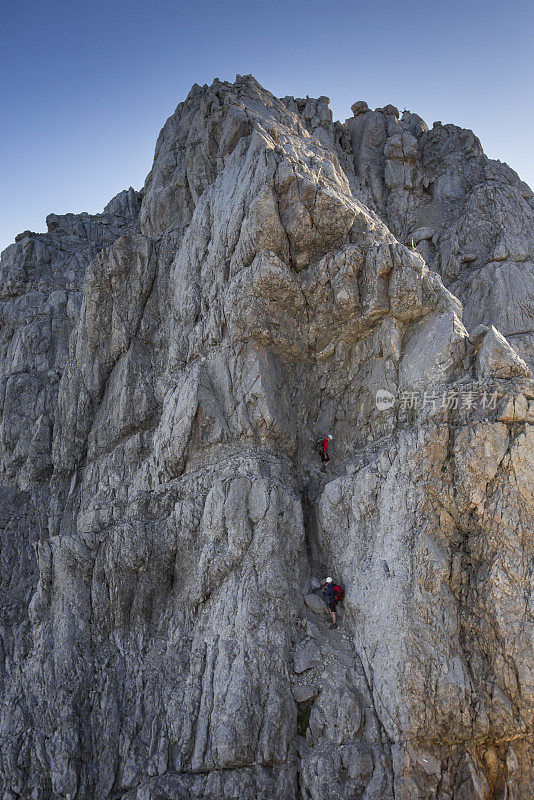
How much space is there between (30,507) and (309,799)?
827 inches

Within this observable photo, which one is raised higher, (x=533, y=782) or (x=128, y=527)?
(x=128, y=527)

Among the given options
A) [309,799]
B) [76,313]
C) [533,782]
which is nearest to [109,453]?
[76,313]

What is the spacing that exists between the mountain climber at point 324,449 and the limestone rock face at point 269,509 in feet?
1.21

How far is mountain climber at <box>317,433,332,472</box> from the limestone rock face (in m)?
0.37

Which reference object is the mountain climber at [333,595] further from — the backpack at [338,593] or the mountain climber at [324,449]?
the mountain climber at [324,449]

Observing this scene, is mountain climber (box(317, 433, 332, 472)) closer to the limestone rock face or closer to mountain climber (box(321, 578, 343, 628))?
the limestone rock face

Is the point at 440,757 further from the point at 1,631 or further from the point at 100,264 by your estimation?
the point at 100,264

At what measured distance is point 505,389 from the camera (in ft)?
74.9

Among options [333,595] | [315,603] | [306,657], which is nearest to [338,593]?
[333,595]

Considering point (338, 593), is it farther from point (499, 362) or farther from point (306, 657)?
point (499, 362)

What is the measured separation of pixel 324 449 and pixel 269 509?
4.18 m

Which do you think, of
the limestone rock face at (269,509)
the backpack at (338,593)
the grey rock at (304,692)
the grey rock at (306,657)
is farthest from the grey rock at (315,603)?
the grey rock at (304,692)

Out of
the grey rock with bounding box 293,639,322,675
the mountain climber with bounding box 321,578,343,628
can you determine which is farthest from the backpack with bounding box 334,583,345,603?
the grey rock with bounding box 293,639,322,675

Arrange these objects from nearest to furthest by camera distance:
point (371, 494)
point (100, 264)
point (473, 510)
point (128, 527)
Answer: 1. point (473, 510)
2. point (371, 494)
3. point (128, 527)
4. point (100, 264)
